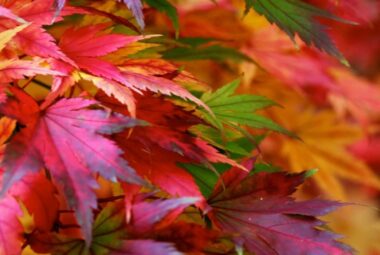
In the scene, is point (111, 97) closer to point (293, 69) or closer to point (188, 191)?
point (188, 191)

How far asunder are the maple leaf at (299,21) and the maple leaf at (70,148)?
9.6 inches

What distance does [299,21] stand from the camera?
2.44 ft

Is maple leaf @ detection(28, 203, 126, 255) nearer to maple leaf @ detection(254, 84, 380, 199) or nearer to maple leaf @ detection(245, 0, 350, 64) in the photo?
maple leaf @ detection(245, 0, 350, 64)

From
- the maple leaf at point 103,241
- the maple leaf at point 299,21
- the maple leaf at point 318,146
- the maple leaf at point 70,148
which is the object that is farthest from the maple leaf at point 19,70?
the maple leaf at point 318,146

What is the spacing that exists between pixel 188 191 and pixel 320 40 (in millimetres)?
254

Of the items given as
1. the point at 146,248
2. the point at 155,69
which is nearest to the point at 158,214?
the point at 146,248

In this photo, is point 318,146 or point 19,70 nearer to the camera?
point 19,70

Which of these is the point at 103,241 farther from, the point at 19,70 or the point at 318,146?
the point at 318,146

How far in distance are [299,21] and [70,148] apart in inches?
12.5

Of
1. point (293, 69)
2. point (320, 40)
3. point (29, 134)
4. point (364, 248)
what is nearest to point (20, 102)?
point (29, 134)

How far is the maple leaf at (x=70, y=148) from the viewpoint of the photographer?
0.52 metres

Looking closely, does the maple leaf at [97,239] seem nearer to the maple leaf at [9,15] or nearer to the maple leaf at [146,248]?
the maple leaf at [146,248]

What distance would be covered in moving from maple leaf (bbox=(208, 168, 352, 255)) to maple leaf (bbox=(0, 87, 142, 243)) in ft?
0.42

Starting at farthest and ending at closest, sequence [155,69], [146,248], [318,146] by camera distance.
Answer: [318,146]
[155,69]
[146,248]
